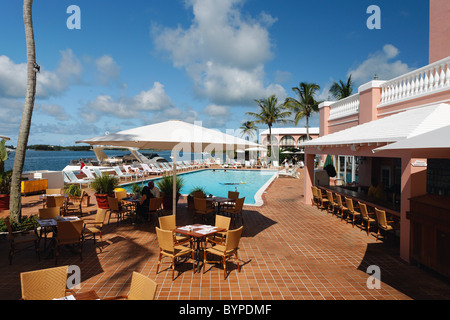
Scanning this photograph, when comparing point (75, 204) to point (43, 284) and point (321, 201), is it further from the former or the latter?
point (321, 201)

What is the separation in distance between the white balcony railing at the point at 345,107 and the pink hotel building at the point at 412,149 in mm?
43

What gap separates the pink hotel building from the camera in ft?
17.3

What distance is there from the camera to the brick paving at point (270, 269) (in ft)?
14.6

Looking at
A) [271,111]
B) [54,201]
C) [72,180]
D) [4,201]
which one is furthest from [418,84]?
[271,111]

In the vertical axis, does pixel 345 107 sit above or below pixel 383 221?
above

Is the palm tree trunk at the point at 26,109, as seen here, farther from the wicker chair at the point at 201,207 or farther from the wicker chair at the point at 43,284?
the wicker chair at the point at 43,284

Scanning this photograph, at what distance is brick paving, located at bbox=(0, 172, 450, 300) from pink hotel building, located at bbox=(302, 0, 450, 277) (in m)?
0.70

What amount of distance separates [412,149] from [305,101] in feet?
91.8

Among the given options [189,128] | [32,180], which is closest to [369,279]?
[189,128]

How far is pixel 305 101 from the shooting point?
31.2 m

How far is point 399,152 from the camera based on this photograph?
240 inches
